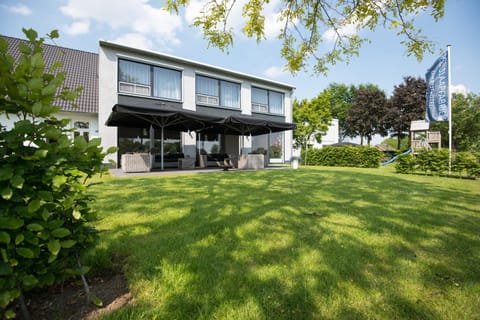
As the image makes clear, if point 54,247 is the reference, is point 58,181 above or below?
above

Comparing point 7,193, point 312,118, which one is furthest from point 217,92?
point 312,118

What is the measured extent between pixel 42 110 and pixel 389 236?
11.4 feet

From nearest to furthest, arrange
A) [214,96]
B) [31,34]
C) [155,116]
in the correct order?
[31,34] → [155,116] → [214,96]

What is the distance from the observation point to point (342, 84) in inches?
1994

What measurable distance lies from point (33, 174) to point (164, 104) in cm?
1314

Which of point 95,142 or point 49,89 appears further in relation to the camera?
point 95,142

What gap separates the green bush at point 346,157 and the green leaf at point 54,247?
19201mm

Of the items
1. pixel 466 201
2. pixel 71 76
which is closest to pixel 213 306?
pixel 466 201

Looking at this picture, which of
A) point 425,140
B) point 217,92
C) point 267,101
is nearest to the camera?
point 425,140

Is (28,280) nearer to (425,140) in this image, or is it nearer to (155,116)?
(155,116)

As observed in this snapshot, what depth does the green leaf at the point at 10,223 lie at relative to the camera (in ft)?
2.88

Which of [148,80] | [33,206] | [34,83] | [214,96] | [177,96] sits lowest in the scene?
[33,206]

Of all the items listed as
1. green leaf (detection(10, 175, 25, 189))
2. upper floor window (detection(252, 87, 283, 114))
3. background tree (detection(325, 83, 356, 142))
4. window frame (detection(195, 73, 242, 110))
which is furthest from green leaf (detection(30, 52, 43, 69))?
background tree (detection(325, 83, 356, 142))

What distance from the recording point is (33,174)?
103 cm
